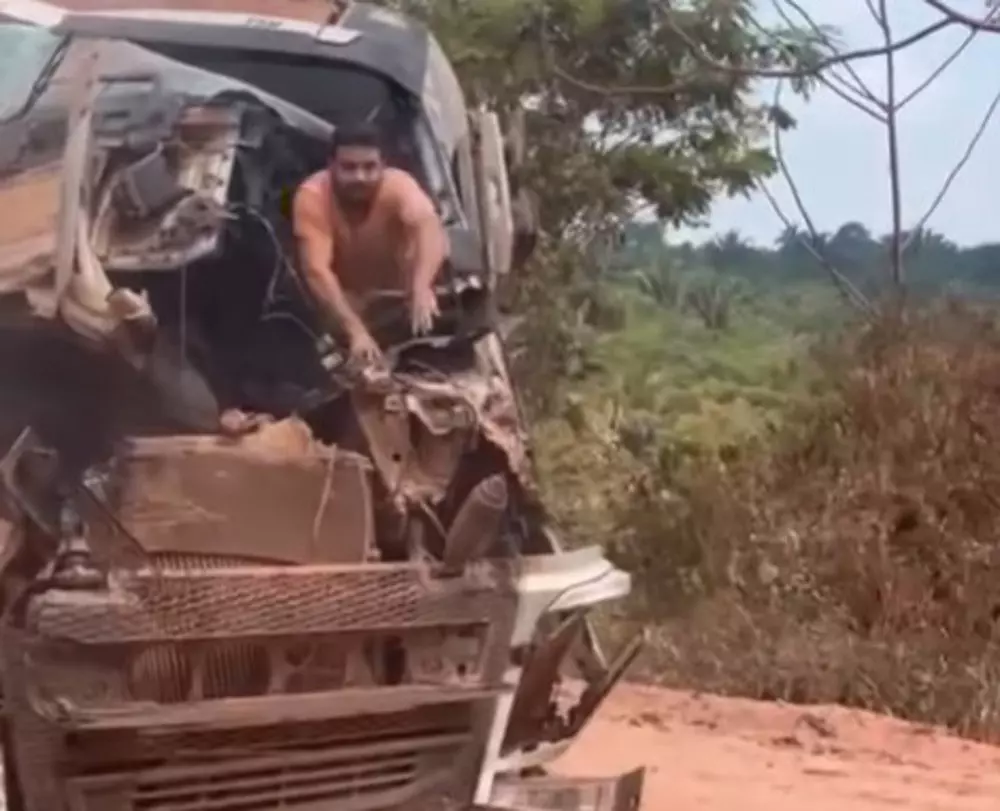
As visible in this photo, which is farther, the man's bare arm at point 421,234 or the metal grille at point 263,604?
the man's bare arm at point 421,234

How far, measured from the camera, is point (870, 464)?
21.4 feet

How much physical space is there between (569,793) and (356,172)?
119 cm

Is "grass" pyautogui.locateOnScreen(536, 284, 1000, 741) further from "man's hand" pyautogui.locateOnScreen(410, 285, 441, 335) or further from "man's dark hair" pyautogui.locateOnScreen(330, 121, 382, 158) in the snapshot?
"man's dark hair" pyautogui.locateOnScreen(330, 121, 382, 158)

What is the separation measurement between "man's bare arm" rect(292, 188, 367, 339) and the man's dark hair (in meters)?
0.12

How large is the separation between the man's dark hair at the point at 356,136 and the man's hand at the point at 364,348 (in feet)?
1.06

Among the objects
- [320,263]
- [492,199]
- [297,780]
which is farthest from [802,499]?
[297,780]

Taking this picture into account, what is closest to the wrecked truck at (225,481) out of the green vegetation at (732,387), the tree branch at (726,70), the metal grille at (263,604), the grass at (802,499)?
the metal grille at (263,604)

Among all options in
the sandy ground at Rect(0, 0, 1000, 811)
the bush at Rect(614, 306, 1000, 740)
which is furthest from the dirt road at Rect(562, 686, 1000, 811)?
the bush at Rect(614, 306, 1000, 740)

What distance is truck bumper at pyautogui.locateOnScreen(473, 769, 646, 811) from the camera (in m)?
3.84

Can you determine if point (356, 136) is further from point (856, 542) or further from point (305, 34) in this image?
point (856, 542)

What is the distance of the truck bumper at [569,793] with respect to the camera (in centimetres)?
384

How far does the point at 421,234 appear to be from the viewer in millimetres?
3875

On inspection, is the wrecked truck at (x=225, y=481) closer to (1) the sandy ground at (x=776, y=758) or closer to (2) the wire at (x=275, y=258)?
(2) the wire at (x=275, y=258)

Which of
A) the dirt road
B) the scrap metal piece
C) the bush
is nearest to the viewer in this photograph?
the scrap metal piece
